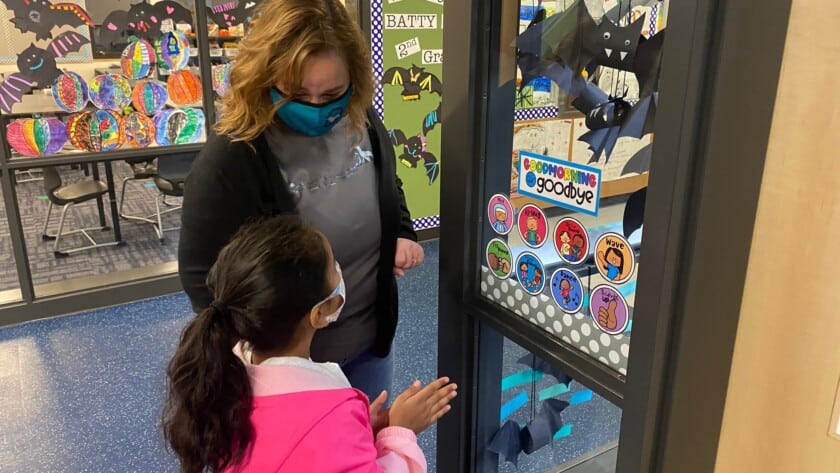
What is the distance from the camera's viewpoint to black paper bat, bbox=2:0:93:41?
3.00 metres

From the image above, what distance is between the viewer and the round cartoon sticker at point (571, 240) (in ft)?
3.55

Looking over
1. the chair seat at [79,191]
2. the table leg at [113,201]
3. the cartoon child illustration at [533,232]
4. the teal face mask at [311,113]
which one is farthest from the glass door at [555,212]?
the table leg at [113,201]

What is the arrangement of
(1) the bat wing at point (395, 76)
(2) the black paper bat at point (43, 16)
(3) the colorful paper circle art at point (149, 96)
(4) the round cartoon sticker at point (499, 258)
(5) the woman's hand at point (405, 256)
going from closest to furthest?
(4) the round cartoon sticker at point (499, 258), (5) the woman's hand at point (405, 256), (2) the black paper bat at point (43, 16), (3) the colorful paper circle art at point (149, 96), (1) the bat wing at point (395, 76)

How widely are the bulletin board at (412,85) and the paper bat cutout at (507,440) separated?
8.63 ft

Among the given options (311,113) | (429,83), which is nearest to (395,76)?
(429,83)

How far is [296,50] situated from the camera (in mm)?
1172

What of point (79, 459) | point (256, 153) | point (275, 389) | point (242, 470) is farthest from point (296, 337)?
point (79, 459)

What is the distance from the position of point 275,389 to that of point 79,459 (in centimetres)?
166

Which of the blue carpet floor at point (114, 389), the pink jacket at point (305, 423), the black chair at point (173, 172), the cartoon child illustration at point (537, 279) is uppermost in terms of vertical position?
the cartoon child illustration at point (537, 279)

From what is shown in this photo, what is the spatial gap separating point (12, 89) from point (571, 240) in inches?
117

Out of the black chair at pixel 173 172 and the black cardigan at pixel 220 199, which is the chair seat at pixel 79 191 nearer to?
the black chair at pixel 173 172

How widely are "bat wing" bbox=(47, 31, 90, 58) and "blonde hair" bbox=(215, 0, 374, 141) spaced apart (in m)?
2.32

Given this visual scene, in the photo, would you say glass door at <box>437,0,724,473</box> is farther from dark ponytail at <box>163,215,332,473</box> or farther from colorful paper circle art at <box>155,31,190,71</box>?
colorful paper circle art at <box>155,31,190,71</box>

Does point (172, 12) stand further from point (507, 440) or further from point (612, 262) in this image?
point (612, 262)
